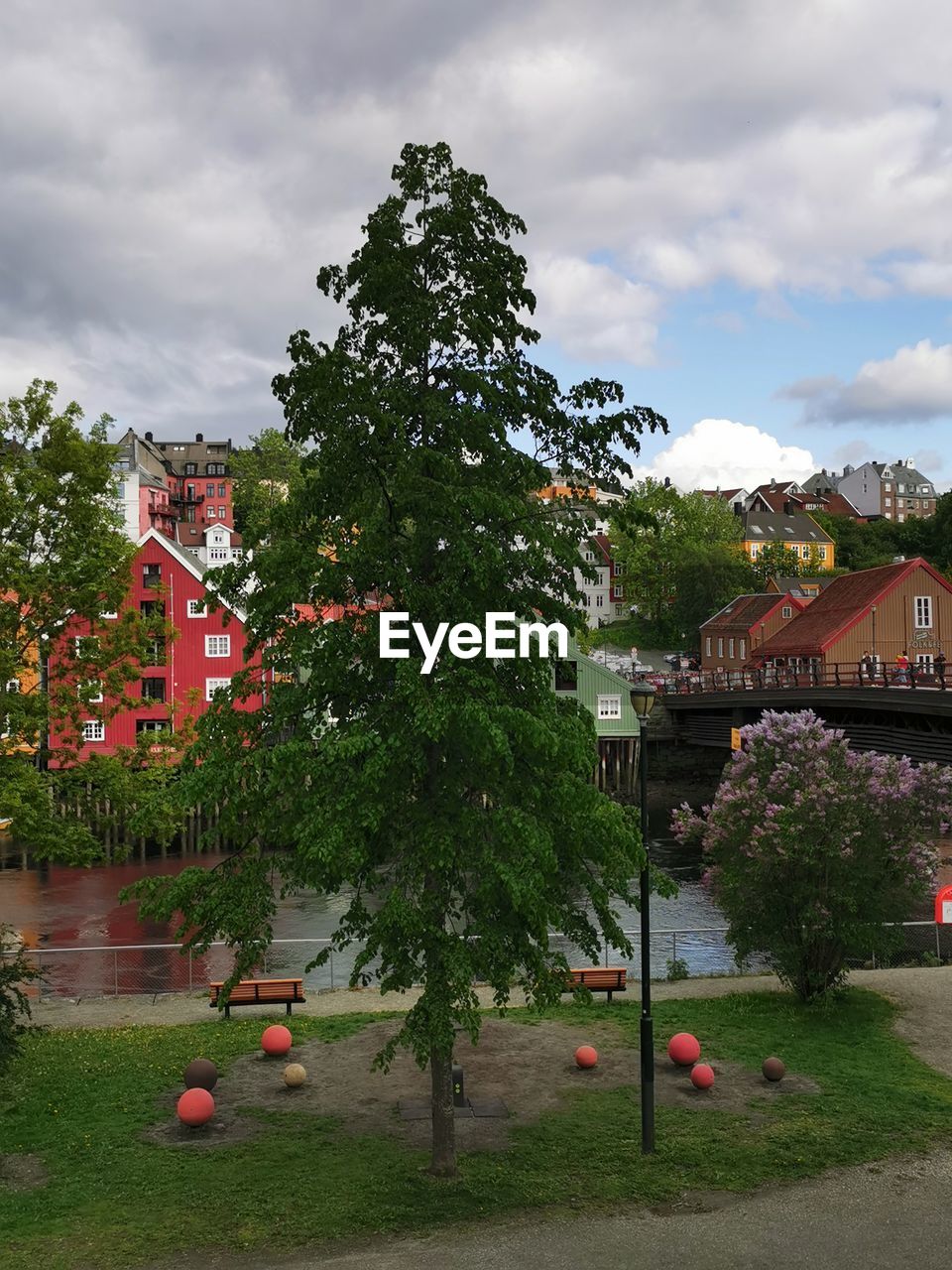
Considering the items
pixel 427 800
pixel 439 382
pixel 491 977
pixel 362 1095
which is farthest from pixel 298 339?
pixel 362 1095

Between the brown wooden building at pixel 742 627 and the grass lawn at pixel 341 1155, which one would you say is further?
the brown wooden building at pixel 742 627

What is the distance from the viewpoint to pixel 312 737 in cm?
1541

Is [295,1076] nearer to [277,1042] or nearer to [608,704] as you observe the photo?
[277,1042]

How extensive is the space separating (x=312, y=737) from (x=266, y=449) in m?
100

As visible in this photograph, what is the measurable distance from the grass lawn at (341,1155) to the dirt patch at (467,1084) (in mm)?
418

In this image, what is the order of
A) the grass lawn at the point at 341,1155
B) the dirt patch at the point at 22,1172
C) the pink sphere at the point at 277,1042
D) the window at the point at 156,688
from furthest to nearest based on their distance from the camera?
the window at the point at 156,688 < the pink sphere at the point at 277,1042 < the dirt patch at the point at 22,1172 < the grass lawn at the point at 341,1155

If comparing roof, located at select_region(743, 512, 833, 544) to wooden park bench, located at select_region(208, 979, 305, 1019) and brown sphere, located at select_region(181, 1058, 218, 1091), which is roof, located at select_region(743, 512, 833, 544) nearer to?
wooden park bench, located at select_region(208, 979, 305, 1019)

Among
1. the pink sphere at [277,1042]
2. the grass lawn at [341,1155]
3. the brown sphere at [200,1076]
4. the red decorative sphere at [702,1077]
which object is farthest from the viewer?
the pink sphere at [277,1042]

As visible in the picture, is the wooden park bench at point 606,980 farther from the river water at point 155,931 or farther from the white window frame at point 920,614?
the white window frame at point 920,614

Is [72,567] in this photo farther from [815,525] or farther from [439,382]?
[815,525]

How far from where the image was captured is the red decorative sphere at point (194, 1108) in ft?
55.2

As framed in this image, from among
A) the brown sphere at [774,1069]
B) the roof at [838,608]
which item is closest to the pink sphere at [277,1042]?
the brown sphere at [774,1069]

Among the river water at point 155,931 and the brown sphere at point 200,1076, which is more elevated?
the brown sphere at point 200,1076

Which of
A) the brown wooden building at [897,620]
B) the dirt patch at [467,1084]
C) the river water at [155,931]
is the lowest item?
the river water at [155,931]
